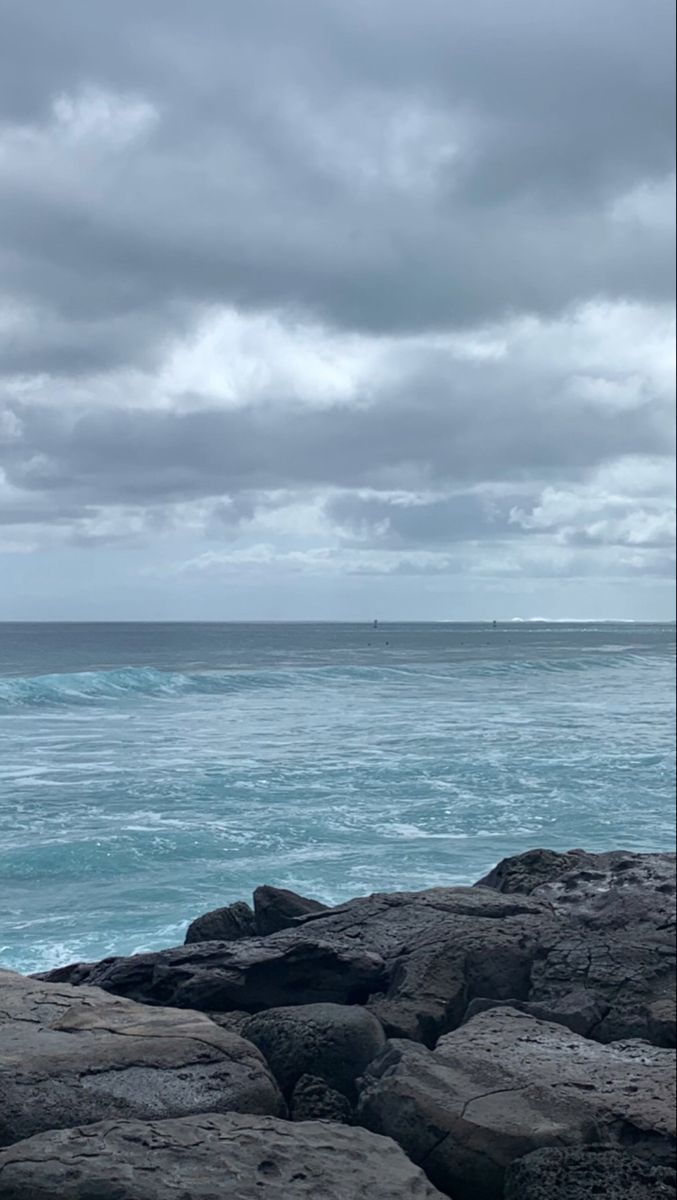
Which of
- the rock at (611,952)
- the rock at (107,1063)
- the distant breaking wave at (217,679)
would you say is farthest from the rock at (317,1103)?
the distant breaking wave at (217,679)

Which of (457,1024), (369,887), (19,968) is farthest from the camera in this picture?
(369,887)

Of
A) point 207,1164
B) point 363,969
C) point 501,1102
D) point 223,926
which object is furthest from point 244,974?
point 207,1164

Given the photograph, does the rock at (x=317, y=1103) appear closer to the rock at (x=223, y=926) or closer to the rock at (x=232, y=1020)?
the rock at (x=232, y=1020)

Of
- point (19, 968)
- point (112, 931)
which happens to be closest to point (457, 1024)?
point (19, 968)

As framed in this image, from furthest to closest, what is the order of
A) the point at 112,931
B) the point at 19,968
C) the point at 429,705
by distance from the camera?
1. the point at 429,705
2. the point at 112,931
3. the point at 19,968

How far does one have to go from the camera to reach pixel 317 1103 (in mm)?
4164

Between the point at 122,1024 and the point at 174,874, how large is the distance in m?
4.16

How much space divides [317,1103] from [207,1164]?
1038mm

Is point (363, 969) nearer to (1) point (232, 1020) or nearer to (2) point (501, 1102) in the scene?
(1) point (232, 1020)

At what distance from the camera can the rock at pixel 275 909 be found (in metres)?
6.05

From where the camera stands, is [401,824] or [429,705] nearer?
[401,824]

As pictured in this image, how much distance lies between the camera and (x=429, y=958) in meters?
5.27

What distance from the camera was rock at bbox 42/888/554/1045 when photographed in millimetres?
5055

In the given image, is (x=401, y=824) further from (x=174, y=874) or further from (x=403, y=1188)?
(x=403, y=1188)
